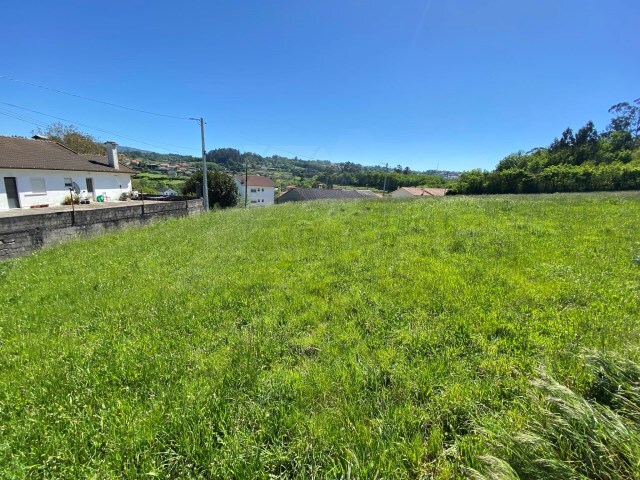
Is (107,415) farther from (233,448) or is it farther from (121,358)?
(233,448)

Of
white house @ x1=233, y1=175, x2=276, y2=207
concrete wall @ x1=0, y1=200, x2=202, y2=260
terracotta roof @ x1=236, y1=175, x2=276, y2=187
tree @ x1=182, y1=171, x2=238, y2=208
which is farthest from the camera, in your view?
terracotta roof @ x1=236, y1=175, x2=276, y2=187

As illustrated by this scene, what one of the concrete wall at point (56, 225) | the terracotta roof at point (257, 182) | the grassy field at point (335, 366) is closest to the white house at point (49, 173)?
the concrete wall at point (56, 225)

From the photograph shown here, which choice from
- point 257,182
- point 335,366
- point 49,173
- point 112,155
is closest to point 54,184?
point 49,173

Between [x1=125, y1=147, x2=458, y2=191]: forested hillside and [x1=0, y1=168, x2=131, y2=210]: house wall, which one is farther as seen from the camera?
[x1=125, y1=147, x2=458, y2=191]: forested hillside

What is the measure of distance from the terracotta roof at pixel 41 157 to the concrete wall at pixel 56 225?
1142 cm

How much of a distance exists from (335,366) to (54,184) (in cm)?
2729

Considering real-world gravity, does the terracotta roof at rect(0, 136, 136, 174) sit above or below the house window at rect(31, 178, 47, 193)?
above

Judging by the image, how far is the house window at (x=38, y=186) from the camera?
18.8 meters

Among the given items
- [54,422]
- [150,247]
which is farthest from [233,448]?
[150,247]

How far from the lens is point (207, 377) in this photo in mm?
2461

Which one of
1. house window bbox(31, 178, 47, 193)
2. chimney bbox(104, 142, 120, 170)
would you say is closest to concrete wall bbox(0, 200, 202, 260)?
house window bbox(31, 178, 47, 193)

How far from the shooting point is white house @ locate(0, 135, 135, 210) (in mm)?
17656

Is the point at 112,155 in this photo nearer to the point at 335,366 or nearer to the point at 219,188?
the point at 219,188

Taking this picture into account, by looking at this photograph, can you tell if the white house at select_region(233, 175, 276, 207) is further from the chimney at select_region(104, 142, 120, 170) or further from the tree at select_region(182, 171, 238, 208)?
the chimney at select_region(104, 142, 120, 170)
